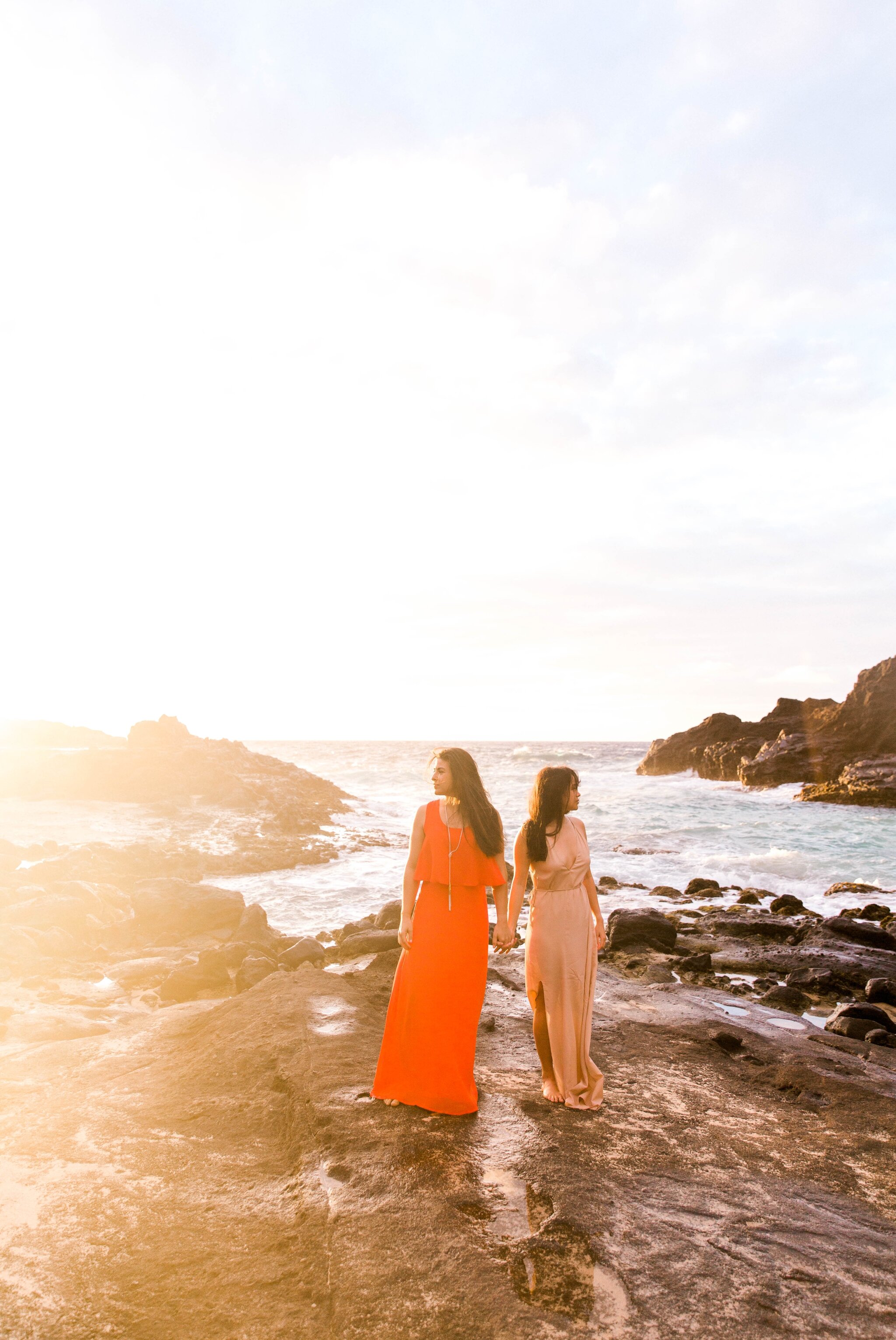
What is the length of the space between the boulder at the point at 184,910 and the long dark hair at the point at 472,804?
8419 millimetres

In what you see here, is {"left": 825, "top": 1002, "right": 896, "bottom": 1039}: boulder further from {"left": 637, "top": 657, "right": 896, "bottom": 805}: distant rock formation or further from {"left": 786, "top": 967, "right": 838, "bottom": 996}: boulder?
{"left": 637, "top": 657, "right": 896, "bottom": 805}: distant rock formation

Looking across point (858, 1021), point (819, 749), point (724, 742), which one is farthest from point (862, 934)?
point (724, 742)

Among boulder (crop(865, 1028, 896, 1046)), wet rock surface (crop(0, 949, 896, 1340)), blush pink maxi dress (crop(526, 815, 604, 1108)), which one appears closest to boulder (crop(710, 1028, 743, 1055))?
wet rock surface (crop(0, 949, 896, 1340))

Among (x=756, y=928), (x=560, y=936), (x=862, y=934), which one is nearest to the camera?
(x=560, y=936)

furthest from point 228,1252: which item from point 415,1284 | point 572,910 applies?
point 572,910

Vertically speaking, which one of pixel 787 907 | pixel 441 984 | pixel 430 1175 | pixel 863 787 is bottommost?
pixel 787 907

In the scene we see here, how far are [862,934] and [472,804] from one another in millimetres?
10076

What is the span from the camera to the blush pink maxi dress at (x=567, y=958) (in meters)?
4.62

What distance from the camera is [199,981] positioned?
331 inches

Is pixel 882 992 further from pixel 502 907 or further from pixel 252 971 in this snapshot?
pixel 252 971

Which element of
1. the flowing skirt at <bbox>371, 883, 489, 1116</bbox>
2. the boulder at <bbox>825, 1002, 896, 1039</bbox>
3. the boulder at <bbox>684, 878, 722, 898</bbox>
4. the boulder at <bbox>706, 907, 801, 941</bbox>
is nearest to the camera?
the flowing skirt at <bbox>371, 883, 489, 1116</bbox>

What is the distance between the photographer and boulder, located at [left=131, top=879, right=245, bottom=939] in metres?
11.4

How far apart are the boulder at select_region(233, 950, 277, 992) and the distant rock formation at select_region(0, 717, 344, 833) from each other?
13.7m

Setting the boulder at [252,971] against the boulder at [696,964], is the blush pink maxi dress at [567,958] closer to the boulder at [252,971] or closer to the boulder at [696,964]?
the boulder at [252,971]
